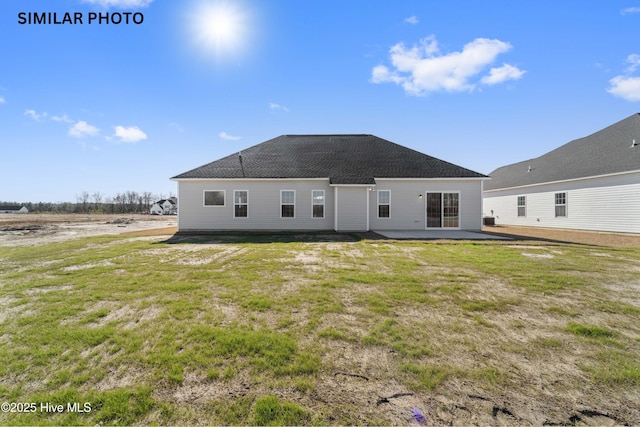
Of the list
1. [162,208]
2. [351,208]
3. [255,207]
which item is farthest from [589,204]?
[162,208]

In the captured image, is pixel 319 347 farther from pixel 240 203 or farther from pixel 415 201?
pixel 415 201

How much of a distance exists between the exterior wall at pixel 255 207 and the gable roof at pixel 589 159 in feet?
50.2

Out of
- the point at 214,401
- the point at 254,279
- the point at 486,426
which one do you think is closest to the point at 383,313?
the point at 486,426

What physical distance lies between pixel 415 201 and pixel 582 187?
33.2 ft

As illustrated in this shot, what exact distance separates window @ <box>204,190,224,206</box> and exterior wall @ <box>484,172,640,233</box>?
2144 centimetres

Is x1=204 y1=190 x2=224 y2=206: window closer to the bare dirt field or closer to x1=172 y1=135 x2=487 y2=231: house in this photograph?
x1=172 y1=135 x2=487 y2=231: house

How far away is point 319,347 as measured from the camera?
3.16 meters

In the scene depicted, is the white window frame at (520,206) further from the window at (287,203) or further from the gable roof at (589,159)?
the window at (287,203)

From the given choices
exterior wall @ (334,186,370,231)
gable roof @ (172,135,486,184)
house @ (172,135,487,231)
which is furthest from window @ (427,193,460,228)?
exterior wall @ (334,186,370,231)

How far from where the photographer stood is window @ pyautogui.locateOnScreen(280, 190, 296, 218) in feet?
52.5

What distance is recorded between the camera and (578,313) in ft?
13.6

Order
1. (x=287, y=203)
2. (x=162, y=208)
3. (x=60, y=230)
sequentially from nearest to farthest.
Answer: (x=287, y=203) → (x=60, y=230) → (x=162, y=208)

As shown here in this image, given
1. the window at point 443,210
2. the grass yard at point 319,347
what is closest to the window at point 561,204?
the window at point 443,210

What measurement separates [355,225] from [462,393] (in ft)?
42.5
